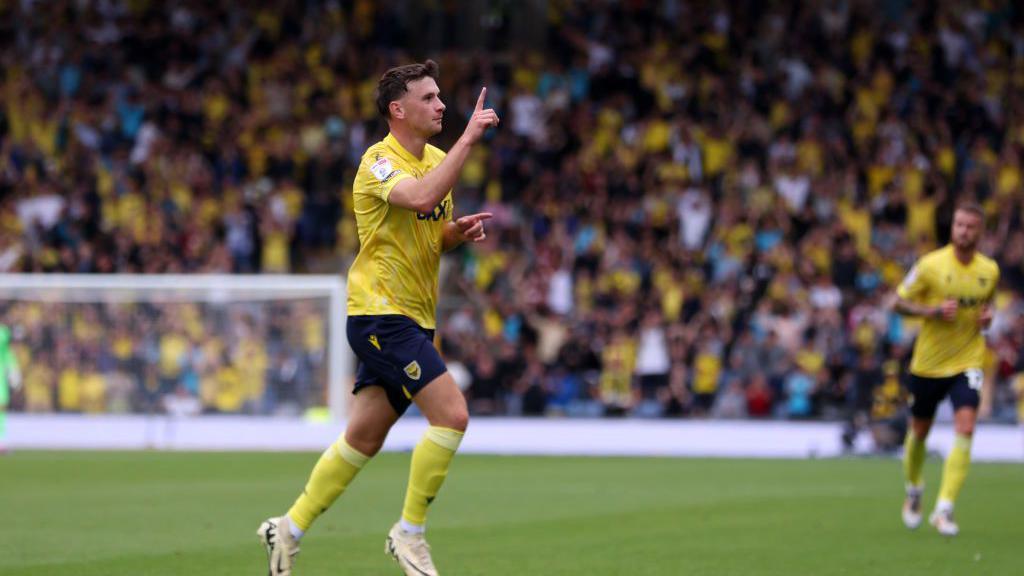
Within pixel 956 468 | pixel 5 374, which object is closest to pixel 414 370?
pixel 956 468

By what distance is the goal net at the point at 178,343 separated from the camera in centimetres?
2253

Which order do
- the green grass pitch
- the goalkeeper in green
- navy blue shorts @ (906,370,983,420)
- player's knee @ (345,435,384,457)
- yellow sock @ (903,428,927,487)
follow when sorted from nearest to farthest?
player's knee @ (345,435,384,457), the green grass pitch, navy blue shorts @ (906,370,983,420), yellow sock @ (903,428,927,487), the goalkeeper in green

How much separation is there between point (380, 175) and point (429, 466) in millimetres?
1395

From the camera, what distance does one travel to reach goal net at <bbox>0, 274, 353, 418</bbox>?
22.5 m

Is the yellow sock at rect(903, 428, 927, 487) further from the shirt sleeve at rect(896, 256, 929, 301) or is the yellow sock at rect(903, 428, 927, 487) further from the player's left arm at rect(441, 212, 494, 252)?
the player's left arm at rect(441, 212, 494, 252)

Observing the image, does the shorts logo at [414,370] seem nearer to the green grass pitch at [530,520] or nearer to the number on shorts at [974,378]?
the green grass pitch at [530,520]

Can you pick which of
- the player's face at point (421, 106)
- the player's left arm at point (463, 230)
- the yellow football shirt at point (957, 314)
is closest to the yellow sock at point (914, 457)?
the yellow football shirt at point (957, 314)

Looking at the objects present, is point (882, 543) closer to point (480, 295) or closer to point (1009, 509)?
point (1009, 509)

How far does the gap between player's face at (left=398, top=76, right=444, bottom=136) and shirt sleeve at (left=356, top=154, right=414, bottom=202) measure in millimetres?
247

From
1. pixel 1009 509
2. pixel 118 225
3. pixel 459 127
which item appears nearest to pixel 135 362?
pixel 118 225

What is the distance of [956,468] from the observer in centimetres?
1113

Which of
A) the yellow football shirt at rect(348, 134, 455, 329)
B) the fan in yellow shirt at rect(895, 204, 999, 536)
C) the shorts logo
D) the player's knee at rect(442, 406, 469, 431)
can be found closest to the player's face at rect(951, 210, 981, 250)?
the fan in yellow shirt at rect(895, 204, 999, 536)

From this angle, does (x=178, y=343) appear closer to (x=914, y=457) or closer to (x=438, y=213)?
(x=914, y=457)

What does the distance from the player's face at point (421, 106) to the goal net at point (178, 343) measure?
1524 centimetres
